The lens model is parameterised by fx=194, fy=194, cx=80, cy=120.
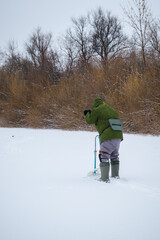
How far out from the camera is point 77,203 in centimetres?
280

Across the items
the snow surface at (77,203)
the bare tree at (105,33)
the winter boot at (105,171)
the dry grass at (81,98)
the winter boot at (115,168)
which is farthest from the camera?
the bare tree at (105,33)

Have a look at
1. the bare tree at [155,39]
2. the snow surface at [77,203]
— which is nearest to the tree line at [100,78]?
the bare tree at [155,39]

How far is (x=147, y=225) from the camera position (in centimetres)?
229

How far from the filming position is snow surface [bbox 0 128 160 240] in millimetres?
2250

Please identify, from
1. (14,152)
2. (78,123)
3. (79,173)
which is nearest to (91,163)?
(79,173)

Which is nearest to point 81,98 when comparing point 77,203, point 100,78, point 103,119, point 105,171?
point 100,78

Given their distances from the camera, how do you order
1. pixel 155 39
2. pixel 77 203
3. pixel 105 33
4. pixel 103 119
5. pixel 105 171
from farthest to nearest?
pixel 105 33 < pixel 155 39 < pixel 103 119 < pixel 105 171 < pixel 77 203

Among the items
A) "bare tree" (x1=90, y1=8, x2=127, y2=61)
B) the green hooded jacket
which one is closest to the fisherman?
the green hooded jacket

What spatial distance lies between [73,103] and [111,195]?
9.44m

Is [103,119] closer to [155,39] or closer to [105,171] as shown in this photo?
[105,171]

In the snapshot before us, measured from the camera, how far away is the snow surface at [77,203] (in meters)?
2.25

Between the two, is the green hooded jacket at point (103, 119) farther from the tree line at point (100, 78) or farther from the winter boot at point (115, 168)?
the tree line at point (100, 78)

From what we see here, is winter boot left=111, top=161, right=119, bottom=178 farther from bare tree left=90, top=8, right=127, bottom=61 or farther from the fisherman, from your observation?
bare tree left=90, top=8, right=127, bottom=61

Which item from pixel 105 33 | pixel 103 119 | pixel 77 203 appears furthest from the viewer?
pixel 105 33
